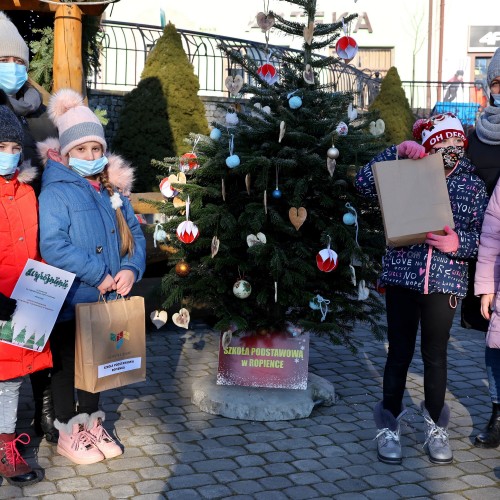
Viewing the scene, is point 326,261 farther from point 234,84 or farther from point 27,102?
point 27,102

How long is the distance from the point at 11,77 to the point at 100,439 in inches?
79.9

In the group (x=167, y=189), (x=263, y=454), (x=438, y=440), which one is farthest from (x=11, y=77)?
(x=438, y=440)

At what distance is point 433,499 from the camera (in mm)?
4004

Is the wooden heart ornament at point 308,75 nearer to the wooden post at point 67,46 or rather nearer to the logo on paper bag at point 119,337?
the logo on paper bag at point 119,337

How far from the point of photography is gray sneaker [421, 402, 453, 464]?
444cm

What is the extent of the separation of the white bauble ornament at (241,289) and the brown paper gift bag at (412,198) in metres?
1.04

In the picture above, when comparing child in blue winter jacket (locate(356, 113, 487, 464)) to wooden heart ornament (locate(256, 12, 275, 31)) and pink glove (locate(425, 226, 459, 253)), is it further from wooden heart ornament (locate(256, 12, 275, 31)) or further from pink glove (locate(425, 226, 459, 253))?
wooden heart ornament (locate(256, 12, 275, 31))

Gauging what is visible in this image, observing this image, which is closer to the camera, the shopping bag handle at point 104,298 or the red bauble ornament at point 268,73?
the shopping bag handle at point 104,298

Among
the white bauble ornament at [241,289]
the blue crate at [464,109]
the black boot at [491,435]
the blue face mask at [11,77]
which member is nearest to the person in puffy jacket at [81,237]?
the blue face mask at [11,77]

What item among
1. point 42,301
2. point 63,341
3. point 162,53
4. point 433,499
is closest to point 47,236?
point 42,301

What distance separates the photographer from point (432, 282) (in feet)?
14.0

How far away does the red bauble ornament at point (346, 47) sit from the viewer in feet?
15.7

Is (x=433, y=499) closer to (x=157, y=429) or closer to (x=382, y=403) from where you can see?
(x=382, y=403)

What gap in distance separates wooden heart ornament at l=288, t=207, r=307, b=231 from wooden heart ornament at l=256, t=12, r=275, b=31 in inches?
44.0
